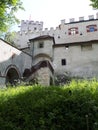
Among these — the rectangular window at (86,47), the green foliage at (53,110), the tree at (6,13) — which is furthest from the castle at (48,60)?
the green foliage at (53,110)

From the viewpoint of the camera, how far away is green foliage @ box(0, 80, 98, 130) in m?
7.46

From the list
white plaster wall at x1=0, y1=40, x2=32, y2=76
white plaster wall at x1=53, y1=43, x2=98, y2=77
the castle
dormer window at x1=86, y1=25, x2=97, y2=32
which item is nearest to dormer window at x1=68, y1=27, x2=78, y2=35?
dormer window at x1=86, y1=25, x2=97, y2=32

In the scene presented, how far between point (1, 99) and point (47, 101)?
72.8 inches

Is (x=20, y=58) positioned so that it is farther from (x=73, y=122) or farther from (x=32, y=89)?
(x=73, y=122)

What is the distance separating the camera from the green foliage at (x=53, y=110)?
746 cm

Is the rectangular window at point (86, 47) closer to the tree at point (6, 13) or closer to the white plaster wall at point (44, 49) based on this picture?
the white plaster wall at point (44, 49)

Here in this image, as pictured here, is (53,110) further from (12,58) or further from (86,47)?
(86,47)

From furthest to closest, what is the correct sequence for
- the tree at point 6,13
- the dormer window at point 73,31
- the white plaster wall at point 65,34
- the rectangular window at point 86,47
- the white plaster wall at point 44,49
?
the dormer window at point 73,31 → the white plaster wall at point 65,34 → the white plaster wall at point 44,49 → the rectangular window at point 86,47 → the tree at point 6,13

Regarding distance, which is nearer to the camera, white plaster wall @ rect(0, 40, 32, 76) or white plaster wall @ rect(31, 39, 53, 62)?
white plaster wall @ rect(0, 40, 32, 76)

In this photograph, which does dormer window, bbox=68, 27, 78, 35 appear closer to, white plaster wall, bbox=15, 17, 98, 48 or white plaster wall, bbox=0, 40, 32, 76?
white plaster wall, bbox=15, 17, 98, 48

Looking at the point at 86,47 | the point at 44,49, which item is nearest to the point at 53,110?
the point at 86,47

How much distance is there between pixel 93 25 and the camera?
40.6 meters

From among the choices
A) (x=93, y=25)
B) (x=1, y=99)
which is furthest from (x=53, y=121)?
(x=93, y=25)

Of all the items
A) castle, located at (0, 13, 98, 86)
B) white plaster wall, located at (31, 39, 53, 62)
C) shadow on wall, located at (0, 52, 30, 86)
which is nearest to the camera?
castle, located at (0, 13, 98, 86)
